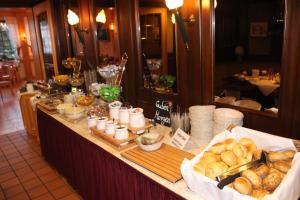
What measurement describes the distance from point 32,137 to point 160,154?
10.7ft

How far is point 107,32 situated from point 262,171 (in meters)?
2.20

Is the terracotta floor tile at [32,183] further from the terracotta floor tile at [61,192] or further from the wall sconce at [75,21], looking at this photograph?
the wall sconce at [75,21]

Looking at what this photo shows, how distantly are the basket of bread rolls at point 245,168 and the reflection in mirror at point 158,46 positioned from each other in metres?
0.90

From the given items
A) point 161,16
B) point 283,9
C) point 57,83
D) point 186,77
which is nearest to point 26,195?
point 57,83

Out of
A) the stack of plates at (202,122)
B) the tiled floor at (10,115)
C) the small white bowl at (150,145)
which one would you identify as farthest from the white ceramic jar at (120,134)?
the tiled floor at (10,115)

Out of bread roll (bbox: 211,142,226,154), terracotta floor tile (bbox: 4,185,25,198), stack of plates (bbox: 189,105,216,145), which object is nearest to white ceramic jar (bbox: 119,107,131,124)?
stack of plates (bbox: 189,105,216,145)

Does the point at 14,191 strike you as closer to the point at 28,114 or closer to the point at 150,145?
the point at 28,114

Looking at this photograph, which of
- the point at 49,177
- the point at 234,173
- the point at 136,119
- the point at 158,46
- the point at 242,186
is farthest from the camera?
the point at 49,177

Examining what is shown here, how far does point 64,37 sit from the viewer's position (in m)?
3.77

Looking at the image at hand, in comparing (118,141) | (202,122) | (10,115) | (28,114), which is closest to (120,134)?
(118,141)

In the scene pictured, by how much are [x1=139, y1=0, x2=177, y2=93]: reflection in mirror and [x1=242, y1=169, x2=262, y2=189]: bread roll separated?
3.72 ft

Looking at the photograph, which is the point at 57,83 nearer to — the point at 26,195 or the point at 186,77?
the point at 26,195

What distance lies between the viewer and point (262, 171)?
1.14 metres

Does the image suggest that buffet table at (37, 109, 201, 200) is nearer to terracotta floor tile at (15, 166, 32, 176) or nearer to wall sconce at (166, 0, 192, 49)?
terracotta floor tile at (15, 166, 32, 176)
